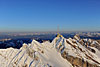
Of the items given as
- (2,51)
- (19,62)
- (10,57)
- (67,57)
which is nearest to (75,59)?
(67,57)

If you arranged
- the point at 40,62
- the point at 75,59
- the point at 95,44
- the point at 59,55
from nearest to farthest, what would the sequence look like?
1. the point at 40,62
2. the point at 75,59
3. the point at 59,55
4. the point at 95,44

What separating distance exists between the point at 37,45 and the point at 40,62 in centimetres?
464

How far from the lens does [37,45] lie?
66.1 ft

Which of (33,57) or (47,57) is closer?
(33,57)

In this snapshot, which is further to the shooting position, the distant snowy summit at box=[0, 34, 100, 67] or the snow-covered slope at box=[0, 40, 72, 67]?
the distant snowy summit at box=[0, 34, 100, 67]

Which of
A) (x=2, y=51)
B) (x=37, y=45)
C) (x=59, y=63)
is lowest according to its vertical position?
(x=59, y=63)

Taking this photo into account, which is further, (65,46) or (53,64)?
(65,46)

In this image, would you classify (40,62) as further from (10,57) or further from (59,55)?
(10,57)

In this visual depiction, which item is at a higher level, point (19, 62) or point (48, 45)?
point (48, 45)

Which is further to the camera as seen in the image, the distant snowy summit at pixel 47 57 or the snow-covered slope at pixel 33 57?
the distant snowy summit at pixel 47 57

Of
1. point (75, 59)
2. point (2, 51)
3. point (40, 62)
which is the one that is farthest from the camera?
point (2, 51)

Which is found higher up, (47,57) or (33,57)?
(33,57)

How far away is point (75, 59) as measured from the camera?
17625 mm

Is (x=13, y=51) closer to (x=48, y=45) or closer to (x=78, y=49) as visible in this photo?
(x=48, y=45)
